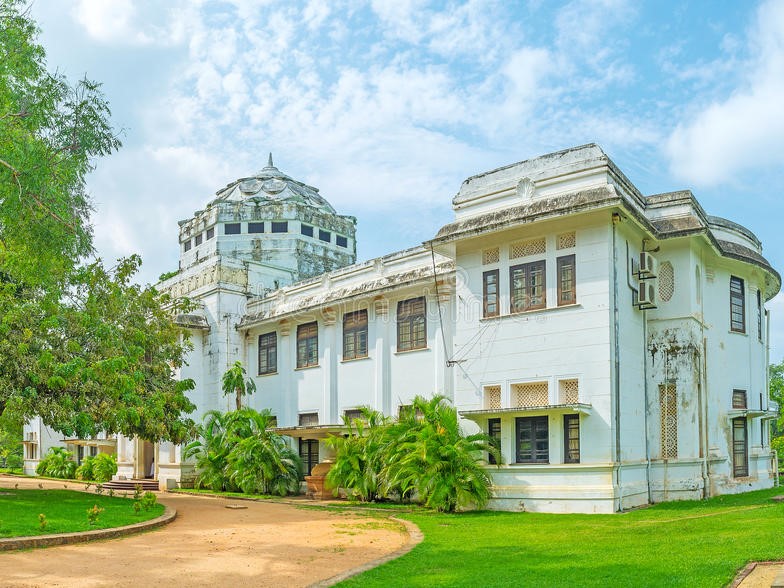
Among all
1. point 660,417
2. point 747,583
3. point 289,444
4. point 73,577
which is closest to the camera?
point 747,583

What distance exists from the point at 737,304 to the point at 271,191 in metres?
21.7

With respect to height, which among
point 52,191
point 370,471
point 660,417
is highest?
point 52,191

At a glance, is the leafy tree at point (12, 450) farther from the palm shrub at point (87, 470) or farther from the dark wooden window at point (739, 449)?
the dark wooden window at point (739, 449)

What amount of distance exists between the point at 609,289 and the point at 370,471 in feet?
24.2

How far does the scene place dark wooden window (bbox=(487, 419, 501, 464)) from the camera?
1768cm

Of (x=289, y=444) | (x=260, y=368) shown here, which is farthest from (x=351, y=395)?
(x=260, y=368)

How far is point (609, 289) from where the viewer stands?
16.6 m

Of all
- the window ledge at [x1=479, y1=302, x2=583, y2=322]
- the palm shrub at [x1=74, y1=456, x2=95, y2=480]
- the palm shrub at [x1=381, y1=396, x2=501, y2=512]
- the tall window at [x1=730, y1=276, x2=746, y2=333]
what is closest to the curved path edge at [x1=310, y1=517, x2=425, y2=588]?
the palm shrub at [x1=381, y1=396, x2=501, y2=512]

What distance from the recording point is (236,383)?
26.2m

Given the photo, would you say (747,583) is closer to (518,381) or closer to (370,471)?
(518,381)

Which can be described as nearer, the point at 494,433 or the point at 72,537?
the point at 72,537

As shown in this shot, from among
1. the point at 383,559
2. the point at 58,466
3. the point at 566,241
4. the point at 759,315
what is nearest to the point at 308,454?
the point at 566,241

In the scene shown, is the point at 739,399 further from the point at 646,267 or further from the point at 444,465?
the point at 444,465

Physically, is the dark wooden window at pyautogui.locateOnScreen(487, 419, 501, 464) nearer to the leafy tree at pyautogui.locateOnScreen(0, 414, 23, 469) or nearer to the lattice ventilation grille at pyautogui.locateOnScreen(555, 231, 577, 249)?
the lattice ventilation grille at pyautogui.locateOnScreen(555, 231, 577, 249)
